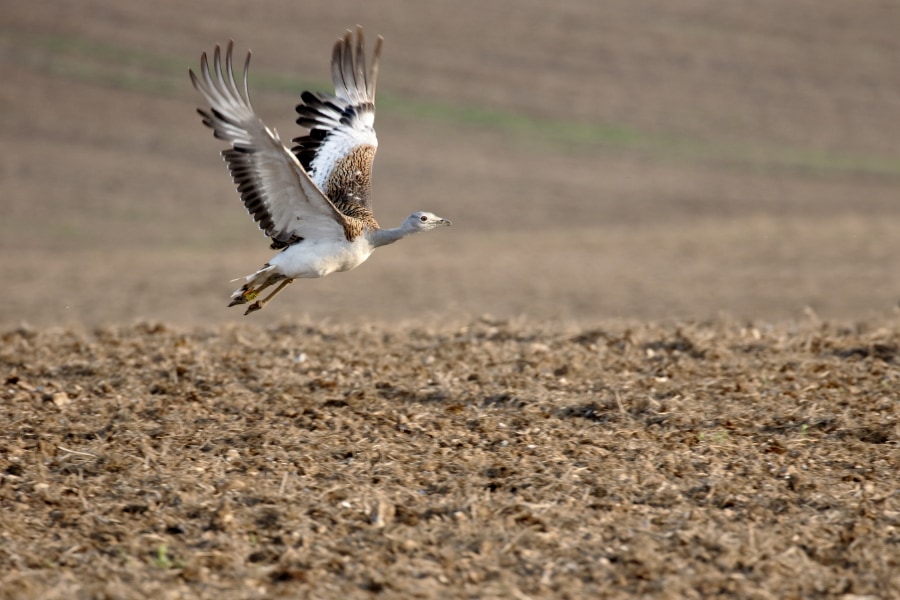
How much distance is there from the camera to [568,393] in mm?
7781

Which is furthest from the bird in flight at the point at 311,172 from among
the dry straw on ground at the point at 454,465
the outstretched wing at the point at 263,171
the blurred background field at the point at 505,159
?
the blurred background field at the point at 505,159

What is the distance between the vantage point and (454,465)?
6.51 m

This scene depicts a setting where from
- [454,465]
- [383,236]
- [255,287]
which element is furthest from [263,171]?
[454,465]

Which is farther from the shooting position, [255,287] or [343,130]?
[343,130]

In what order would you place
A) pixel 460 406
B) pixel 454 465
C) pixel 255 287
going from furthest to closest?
pixel 255 287 < pixel 460 406 < pixel 454 465

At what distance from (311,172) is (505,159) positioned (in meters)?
21.4

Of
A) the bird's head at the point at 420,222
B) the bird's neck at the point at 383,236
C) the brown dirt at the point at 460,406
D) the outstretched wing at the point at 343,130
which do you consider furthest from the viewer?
the outstretched wing at the point at 343,130

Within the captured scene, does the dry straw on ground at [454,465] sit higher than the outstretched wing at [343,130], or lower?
lower

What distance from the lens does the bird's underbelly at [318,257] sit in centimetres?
844

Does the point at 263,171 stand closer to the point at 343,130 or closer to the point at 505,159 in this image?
the point at 343,130

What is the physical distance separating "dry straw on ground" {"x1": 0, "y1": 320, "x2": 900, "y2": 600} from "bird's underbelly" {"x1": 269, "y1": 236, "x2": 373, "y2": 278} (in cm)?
71

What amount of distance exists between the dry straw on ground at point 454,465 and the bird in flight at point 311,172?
2.59 ft

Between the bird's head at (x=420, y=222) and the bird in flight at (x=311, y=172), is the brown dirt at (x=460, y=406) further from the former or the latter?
the bird's head at (x=420, y=222)

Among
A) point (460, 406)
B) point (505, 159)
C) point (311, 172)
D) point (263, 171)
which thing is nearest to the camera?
point (460, 406)
